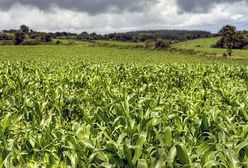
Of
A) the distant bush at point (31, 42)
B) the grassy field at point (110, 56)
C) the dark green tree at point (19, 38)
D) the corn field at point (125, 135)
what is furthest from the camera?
the dark green tree at point (19, 38)

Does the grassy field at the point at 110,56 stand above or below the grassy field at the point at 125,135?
below

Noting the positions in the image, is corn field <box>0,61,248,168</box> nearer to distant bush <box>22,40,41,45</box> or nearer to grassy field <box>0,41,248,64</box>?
grassy field <box>0,41,248,64</box>

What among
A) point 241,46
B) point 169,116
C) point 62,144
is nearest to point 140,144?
point 62,144

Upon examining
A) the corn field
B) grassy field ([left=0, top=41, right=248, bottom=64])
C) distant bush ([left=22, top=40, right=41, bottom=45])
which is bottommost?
grassy field ([left=0, top=41, right=248, bottom=64])

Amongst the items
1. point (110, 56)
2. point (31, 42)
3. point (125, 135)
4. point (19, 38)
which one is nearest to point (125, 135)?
point (125, 135)

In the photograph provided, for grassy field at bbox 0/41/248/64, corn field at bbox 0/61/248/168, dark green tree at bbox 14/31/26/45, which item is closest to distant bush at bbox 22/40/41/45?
dark green tree at bbox 14/31/26/45

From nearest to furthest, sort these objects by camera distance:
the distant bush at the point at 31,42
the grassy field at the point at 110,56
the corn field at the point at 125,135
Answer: the corn field at the point at 125,135
the grassy field at the point at 110,56
the distant bush at the point at 31,42

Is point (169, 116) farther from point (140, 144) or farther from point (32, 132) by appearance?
point (32, 132)

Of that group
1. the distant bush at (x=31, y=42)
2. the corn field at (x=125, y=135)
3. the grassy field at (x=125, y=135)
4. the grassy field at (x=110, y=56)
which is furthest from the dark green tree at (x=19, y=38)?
the corn field at (x=125, y=135)

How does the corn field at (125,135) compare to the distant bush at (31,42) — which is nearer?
the corn field at (125,135)

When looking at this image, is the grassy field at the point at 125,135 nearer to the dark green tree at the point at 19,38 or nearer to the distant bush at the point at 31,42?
the distant bush at the point at 31,42

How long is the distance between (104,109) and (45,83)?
523 centimetres

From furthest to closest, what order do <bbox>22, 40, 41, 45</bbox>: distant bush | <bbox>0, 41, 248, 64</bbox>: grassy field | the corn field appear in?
<bbox>22, 40, 41, 45</bbox>: distant bush → <bbox>0, 41, 248, 64</bbox>: grassy field → the corn field

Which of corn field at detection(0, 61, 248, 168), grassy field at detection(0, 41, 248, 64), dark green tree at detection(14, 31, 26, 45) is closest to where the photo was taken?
corn field at detection(0, 61, 248, 168)
